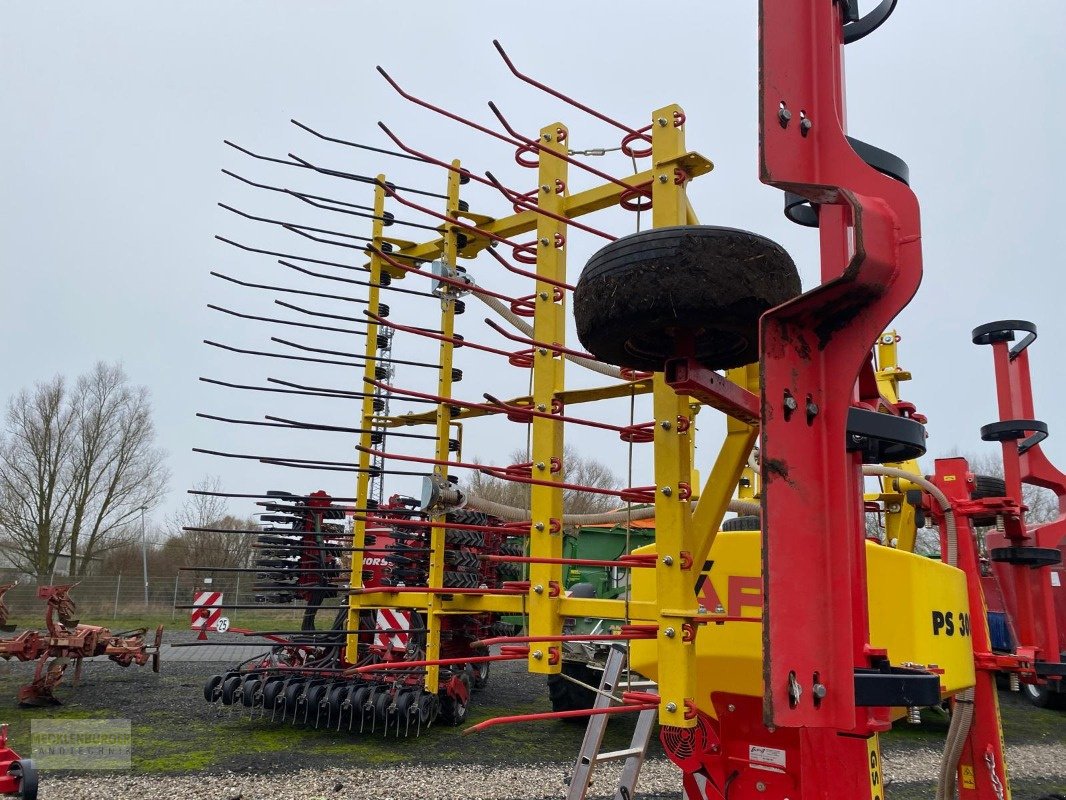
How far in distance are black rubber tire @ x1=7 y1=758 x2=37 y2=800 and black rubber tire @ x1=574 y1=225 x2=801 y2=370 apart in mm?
3347

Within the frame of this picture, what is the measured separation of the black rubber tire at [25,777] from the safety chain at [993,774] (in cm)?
435

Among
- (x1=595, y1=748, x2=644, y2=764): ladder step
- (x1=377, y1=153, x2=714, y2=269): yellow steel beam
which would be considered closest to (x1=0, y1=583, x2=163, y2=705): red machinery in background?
(x1=377, y1=153, x2=714, y2=269): yellow steel beam

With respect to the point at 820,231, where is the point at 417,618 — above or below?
below

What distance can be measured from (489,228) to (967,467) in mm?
3055

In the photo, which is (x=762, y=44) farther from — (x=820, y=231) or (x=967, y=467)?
(x=967, y=467)

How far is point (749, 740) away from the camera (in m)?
2.50

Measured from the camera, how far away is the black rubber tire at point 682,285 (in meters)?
2.00

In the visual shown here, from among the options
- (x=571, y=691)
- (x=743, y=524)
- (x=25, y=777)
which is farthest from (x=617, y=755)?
(x=571, y=691)

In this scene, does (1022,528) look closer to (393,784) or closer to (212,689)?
(393,784)

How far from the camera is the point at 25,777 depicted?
142 inches

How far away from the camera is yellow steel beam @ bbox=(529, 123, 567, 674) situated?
126 inches

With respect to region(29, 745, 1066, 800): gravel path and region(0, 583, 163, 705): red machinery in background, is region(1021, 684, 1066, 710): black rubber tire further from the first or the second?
region(0, 583, 163, 705): red machinery in background

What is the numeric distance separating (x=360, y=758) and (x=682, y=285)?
210 inches

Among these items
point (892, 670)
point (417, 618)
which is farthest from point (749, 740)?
point (417, 618)
